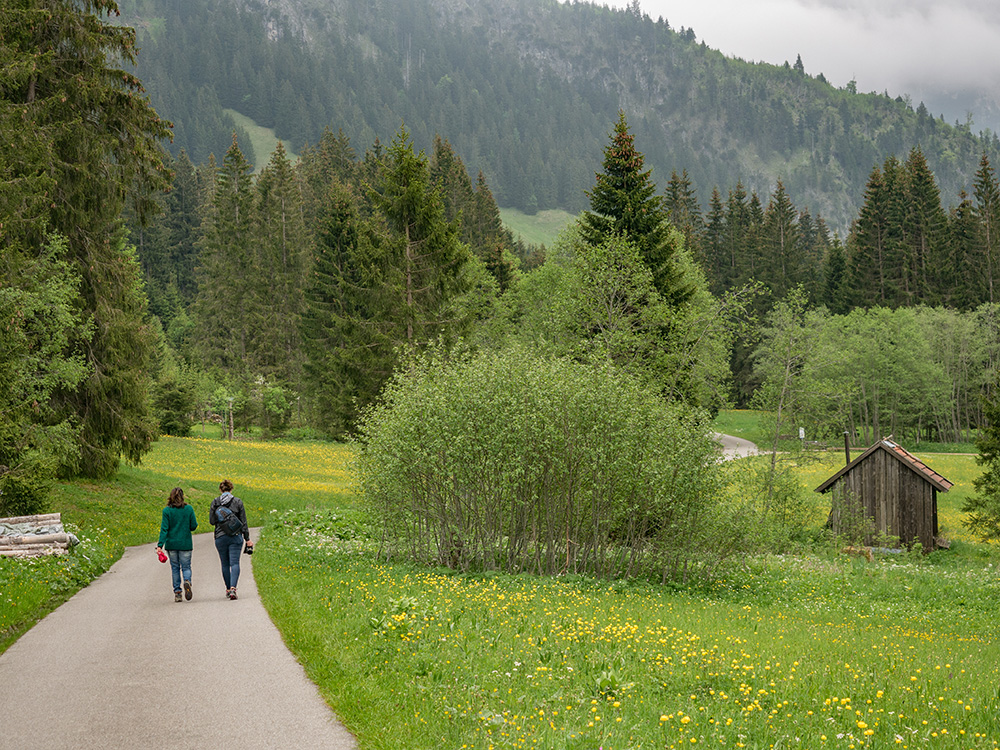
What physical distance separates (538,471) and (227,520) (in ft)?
21.7

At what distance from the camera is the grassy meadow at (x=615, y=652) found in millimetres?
6570

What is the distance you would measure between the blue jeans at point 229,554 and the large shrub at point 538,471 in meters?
4.52

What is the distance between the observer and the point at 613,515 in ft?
57.7

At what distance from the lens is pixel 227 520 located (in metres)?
13.1

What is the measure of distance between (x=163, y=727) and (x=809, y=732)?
221 inches

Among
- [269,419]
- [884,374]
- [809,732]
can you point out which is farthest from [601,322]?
[884,374]

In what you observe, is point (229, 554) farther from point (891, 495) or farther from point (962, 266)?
point (962, 266)

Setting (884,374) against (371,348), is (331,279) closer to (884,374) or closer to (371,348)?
(371,348)

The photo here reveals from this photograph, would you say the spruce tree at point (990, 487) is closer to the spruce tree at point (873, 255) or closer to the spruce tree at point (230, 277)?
the spruce tree at point (230, 277)

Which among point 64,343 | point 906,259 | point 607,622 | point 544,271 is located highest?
point 906,259

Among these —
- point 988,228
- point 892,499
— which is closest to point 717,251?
point 988,228

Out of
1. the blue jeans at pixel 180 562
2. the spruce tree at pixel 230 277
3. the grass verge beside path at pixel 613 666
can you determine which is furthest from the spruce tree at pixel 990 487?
the spruce tree at pixel 230 277

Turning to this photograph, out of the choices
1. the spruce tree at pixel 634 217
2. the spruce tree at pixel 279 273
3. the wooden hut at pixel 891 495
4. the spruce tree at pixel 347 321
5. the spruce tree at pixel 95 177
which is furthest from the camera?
the spruce tree at pixel 279 273

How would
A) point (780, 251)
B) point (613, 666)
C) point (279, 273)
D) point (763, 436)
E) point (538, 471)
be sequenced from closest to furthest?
point (613, 666), point (538, 471), point (763, 436), point (279, 273), point (780, 251)
